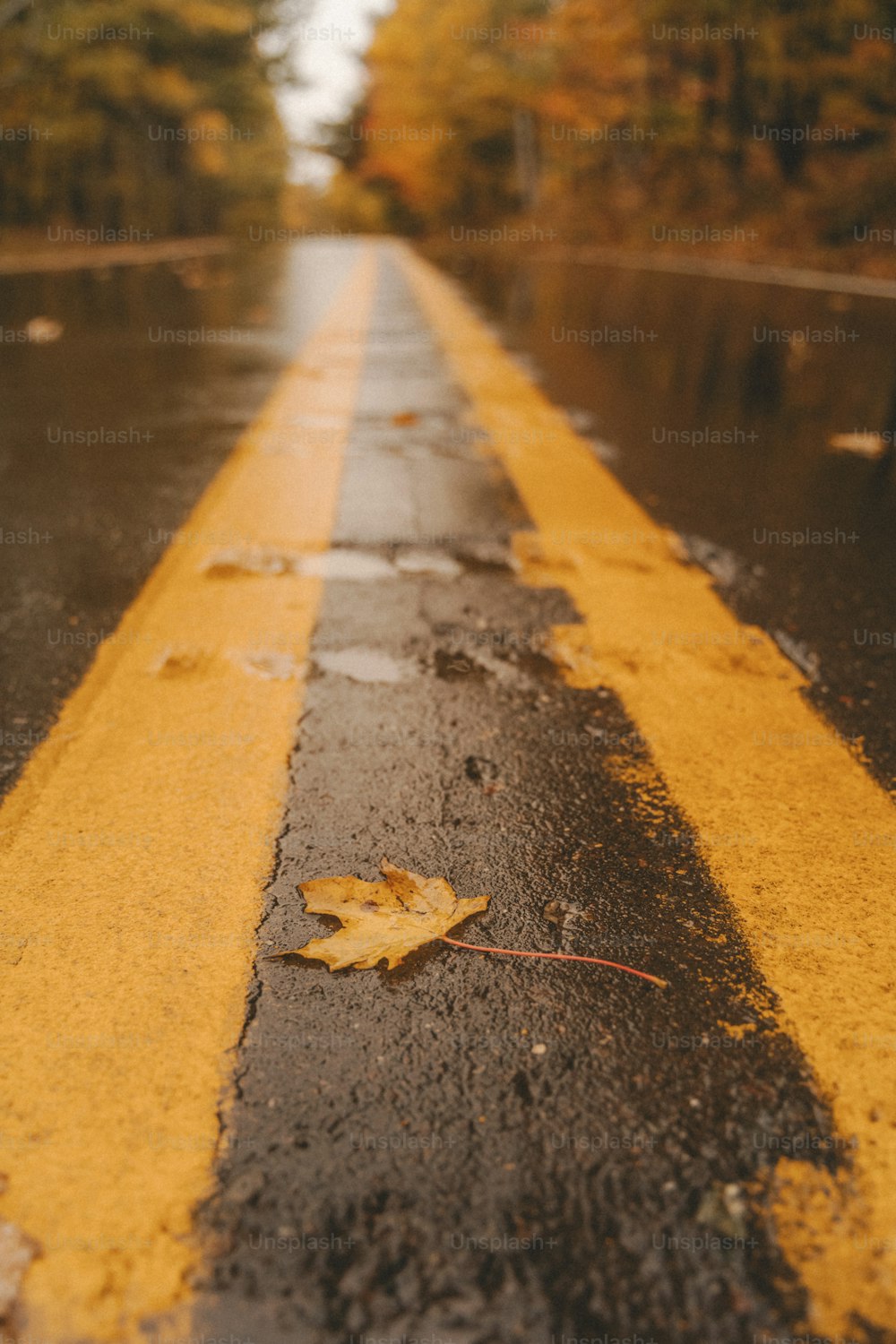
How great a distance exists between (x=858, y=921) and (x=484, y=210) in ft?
157

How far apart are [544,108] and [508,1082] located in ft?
110

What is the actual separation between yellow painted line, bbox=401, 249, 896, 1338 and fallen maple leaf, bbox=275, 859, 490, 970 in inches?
16.0

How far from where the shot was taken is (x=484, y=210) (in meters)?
43.7

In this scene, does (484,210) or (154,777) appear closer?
(154,777)

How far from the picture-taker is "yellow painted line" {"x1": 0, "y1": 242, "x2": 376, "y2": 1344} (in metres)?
0.89

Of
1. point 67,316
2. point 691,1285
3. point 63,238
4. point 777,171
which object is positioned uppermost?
point 777,171

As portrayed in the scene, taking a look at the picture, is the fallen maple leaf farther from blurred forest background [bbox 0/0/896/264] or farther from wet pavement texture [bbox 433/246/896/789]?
blurred forest background [bbox 0/0/896/264]

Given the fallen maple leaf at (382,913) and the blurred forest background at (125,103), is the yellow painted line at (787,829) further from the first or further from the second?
the blurred forest background at (125,103)

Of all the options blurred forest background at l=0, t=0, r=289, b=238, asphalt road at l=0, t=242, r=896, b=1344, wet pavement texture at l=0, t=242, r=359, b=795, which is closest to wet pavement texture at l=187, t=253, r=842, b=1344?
asphalt road at l=0, t=242, r=896, b=1344

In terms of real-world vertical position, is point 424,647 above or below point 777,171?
below

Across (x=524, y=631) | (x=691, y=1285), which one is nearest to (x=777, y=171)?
(x=524, y=631)

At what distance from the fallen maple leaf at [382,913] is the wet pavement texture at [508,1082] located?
0.02 m

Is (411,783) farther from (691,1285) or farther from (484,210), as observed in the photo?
(484,210)

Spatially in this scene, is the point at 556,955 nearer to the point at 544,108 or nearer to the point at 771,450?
the point at 771,450
